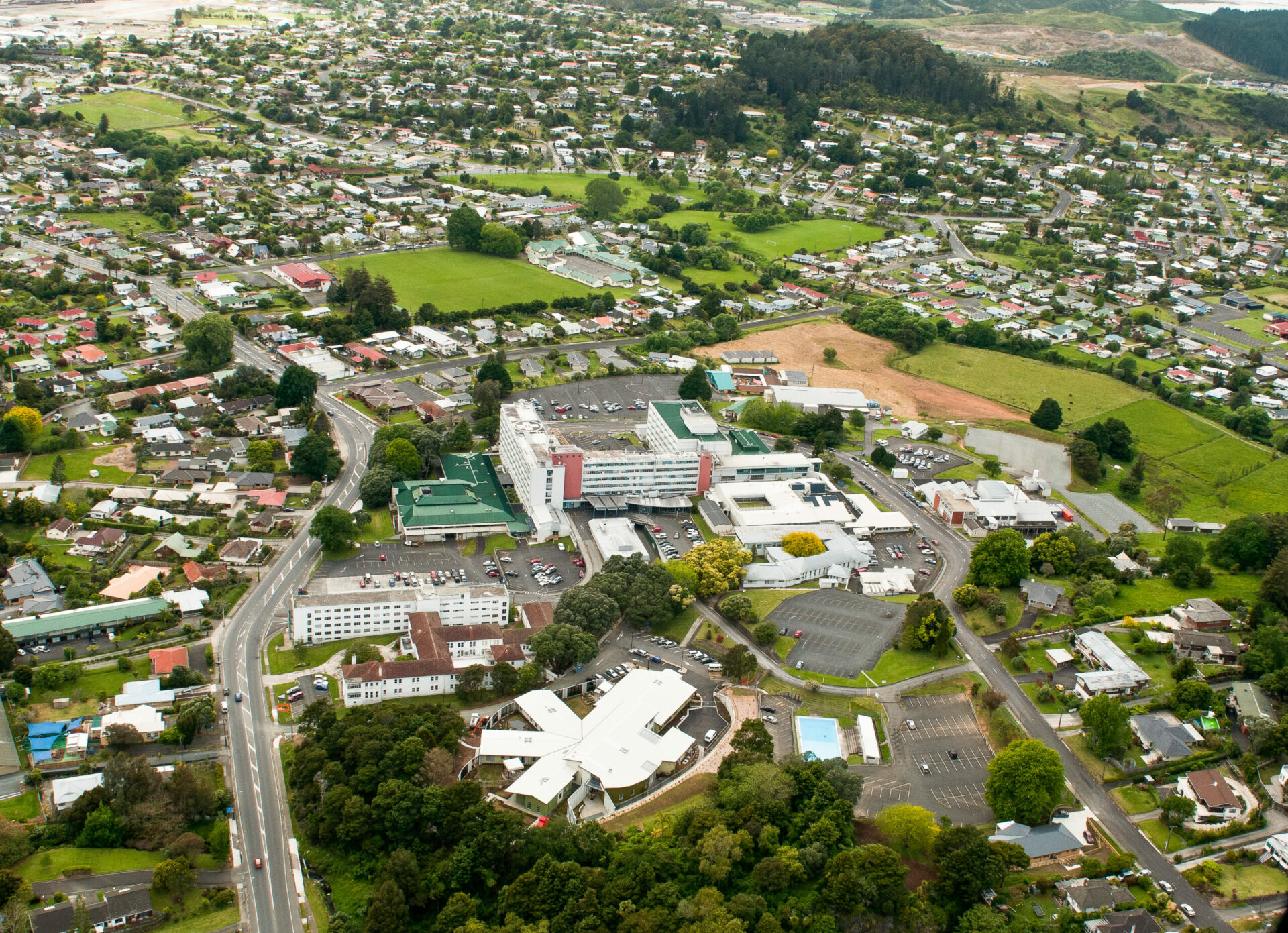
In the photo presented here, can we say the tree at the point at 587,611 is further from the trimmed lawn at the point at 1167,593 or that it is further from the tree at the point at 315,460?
the trimmed lawn at the point at 1167,593

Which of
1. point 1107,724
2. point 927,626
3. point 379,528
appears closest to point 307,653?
point 379,528

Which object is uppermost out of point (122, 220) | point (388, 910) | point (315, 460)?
point (388, 910)

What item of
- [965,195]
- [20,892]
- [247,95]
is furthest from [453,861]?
[247,95]

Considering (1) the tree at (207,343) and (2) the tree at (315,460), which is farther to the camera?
(1) the tree at (207,343)

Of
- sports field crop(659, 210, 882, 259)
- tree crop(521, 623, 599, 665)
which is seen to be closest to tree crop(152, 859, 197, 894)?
tree crop(521, 623, 599, 665)

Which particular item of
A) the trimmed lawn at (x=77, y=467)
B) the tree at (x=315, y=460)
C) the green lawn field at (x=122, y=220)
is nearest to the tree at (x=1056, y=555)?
the tree at (x=315, y=460)

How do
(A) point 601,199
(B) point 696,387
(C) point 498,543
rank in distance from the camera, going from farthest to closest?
(A) point 601,199, (B) point 696,387, (C) point 498,543

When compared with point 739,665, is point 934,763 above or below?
below

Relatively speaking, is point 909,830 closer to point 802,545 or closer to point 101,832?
point 802,545
